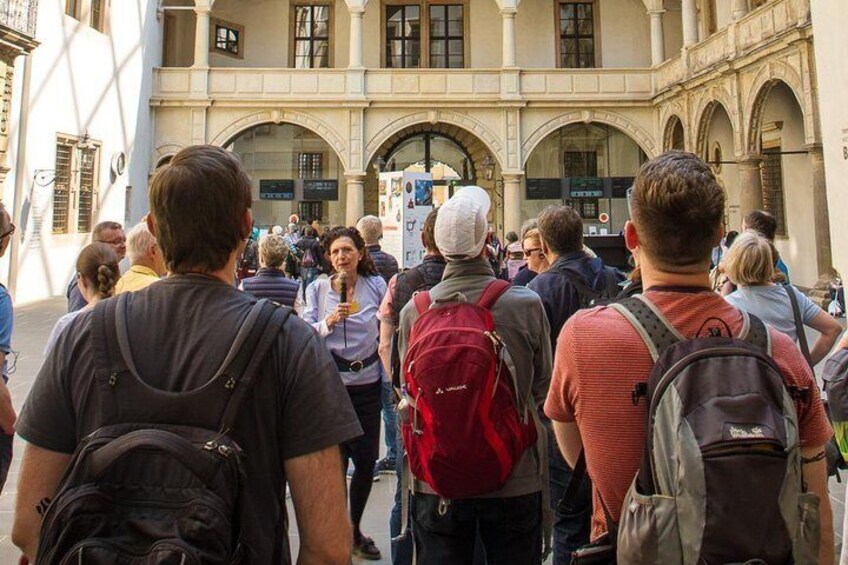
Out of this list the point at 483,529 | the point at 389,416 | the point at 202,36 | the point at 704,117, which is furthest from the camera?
the point at 202,36

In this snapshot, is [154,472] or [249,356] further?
[249,356]

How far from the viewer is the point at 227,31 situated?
75.4ft

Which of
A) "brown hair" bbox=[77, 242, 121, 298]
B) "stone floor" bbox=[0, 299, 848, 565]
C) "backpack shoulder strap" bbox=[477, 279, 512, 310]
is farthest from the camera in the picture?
"stone floor" bbox=[0, 299, 848, 565]

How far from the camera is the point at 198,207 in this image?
4.91 feet

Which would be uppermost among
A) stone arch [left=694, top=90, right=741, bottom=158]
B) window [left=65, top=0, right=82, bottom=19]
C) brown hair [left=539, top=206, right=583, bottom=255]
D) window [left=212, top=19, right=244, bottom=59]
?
window [left=212, top=19, right=244, bottom=59]

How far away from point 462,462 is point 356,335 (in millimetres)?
2147

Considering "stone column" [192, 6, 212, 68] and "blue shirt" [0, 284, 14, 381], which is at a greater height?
"stone column" [192, 6, 212, 68]

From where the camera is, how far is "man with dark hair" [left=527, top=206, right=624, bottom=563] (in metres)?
3.01

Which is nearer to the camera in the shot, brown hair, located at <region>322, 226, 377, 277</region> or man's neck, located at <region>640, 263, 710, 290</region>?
man's neck, located at <region>640, 263, 710, 290</region>

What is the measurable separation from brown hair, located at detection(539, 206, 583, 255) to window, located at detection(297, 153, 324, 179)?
68.9ft

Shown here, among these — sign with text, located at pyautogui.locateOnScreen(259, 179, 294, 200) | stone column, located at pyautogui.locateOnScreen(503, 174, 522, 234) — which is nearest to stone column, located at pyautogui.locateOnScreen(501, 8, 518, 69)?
stone column, located at pyautogui.locateOnScreen(503, 174, 522, 234)

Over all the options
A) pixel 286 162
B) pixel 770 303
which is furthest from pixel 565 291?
pixel 286 162

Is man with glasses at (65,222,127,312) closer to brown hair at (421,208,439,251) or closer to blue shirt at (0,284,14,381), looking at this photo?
blue shirt at (0,284,14,381)

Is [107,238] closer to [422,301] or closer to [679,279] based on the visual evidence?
[422,301]
